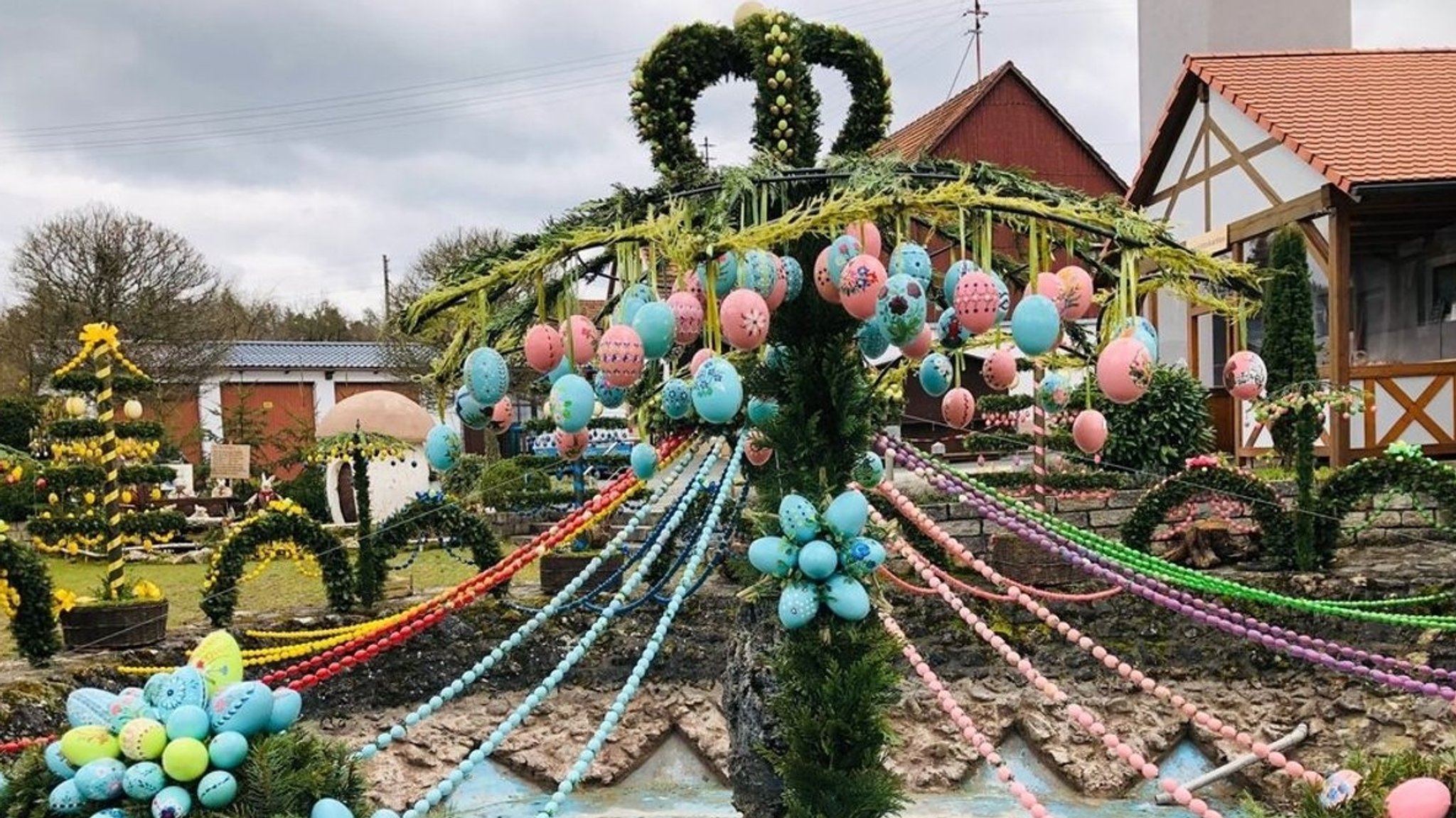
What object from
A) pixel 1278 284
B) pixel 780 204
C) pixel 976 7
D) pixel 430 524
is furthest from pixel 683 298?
pixel 976 7

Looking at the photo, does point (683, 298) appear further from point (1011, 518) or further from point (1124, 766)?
point (1124, 766)

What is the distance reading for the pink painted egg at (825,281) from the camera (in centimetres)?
309

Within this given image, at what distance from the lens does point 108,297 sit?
66.2 ft

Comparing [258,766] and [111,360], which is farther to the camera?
[111,360]

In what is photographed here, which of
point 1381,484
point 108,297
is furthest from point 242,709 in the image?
point 108,297

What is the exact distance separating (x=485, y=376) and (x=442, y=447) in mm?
606

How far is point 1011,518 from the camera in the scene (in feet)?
12.6

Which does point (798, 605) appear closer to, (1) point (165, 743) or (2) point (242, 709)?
(2) point (242, 709)

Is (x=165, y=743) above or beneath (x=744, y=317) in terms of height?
beneath

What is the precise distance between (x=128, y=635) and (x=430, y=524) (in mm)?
1931

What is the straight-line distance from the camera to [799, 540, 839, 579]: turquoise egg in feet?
9.86

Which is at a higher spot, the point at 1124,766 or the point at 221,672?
the point at 221,672

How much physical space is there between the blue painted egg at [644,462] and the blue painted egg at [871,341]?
952mm

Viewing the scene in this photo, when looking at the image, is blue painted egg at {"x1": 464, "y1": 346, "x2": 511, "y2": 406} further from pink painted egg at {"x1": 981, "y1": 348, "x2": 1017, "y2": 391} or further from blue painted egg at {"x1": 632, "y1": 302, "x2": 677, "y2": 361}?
pink painted egg at {"x1": 981, "y1": 348, "x2": 1017, "y2": 391}
